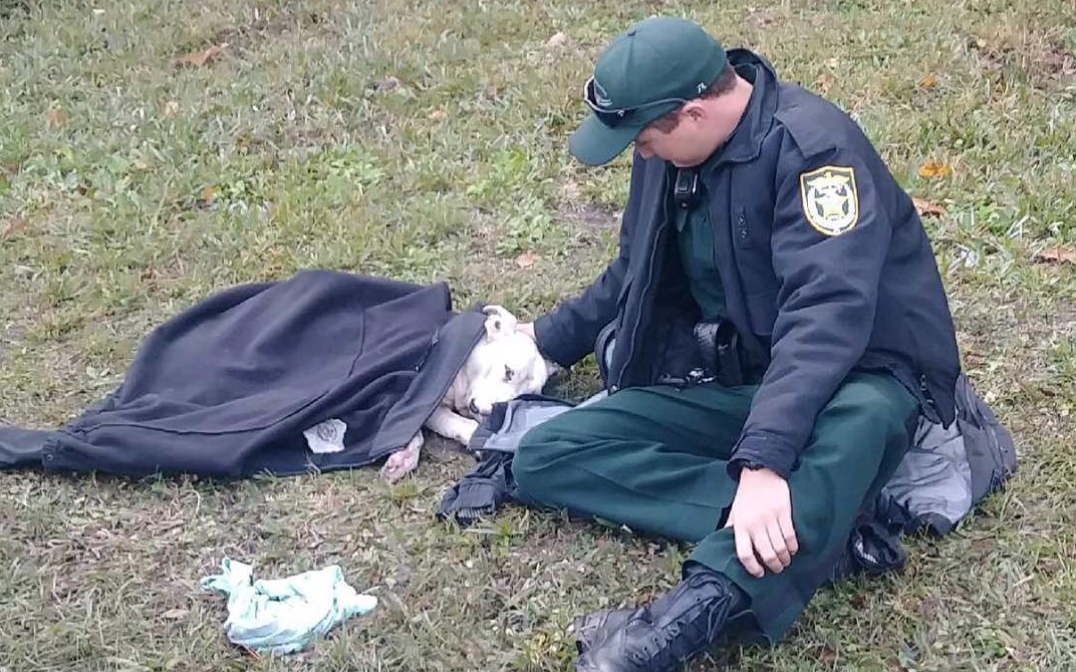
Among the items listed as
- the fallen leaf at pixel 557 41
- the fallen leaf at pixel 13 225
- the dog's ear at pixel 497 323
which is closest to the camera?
the dog's ear at pixel 497 323

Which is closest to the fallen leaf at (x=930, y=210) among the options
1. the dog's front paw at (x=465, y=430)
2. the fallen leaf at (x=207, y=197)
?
the dog's front paw at (x=465, y=430)

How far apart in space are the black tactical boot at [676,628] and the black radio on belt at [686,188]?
35.0 inches

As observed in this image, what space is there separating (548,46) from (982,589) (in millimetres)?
4384

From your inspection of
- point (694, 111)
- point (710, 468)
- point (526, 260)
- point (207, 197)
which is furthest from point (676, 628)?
point (207, 197)

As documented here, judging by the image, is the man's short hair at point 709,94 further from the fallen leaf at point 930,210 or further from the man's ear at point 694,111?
the fallen leaf at point 930,210

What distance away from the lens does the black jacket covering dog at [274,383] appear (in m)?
3.76

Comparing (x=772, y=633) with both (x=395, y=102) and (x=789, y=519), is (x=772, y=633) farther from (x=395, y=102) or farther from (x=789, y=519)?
(x=395, y=102)

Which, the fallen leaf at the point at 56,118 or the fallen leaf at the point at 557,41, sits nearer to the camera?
the fallen leaf at the point at 56,118

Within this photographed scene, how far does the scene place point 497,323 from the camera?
4094mm

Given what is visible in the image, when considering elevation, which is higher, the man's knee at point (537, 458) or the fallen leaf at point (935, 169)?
the man's knee at point (537, 458)

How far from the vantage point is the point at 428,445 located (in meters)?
3.94

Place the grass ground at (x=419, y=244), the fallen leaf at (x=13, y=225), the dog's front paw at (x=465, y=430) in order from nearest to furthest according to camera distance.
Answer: the grass ground at (x=419, y=244)
the dog's front paw at (x=465, y=430)
the fallen leaf at (x=13, y=225)

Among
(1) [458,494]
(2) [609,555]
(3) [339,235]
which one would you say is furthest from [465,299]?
(2) [609,555]

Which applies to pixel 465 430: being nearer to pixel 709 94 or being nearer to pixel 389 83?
pixel 709 94
